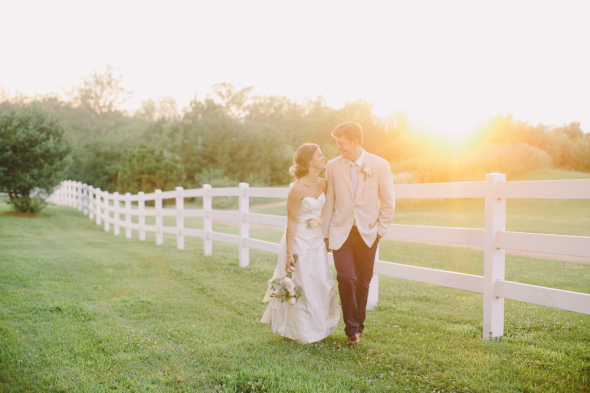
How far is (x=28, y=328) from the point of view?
178 inches

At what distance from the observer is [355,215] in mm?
3863

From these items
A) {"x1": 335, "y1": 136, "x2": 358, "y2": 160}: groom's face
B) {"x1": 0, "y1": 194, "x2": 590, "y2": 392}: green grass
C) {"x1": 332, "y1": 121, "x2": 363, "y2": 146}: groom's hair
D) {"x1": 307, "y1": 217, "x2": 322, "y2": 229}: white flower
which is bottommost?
{"x1": 0, "y1": 194, "x2": 590, "y2": 392}: green grass

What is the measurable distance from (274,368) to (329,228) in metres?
1.30

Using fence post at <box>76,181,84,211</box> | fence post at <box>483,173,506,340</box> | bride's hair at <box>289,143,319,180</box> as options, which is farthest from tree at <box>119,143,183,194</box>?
fence post at <box>483,173,506,340</box>

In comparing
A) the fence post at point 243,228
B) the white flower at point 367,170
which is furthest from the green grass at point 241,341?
the white flower at point 367,170

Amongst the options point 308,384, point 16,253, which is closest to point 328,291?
point 308,384

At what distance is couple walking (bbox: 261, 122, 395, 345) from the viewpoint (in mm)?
3869

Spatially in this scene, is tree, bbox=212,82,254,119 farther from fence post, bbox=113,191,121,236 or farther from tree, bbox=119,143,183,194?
fence post, bbox=113,191,121,236

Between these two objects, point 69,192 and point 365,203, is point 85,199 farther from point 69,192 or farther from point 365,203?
point 365,203

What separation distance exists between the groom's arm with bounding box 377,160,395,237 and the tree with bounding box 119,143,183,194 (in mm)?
28707

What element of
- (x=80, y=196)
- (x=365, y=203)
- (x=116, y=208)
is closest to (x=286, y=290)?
(x=365, y=203)

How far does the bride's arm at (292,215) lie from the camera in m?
3.95

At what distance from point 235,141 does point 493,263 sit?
3387 centimetres

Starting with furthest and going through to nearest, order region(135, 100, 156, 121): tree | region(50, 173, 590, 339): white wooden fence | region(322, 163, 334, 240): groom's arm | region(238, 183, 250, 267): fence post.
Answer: region(135, 100, 156, 121): tree < region(238, 183, 250, 267): fence post < region(322, 163, 334, 240): groom's arm < region(50, 173, 590, 339): white wooden fence
